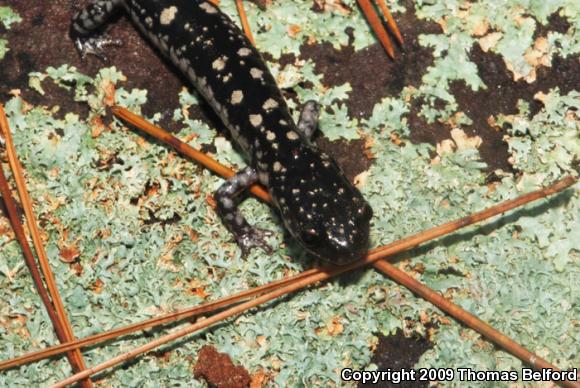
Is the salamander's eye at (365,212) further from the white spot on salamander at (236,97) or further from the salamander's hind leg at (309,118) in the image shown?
the white spot on salamander at (236,97)

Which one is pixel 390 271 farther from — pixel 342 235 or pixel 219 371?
pixel 219 371

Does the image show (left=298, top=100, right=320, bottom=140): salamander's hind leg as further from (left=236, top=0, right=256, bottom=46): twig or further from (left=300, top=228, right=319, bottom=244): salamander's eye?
(left=300, top=228, right=319, bottom=244): salamander's eye

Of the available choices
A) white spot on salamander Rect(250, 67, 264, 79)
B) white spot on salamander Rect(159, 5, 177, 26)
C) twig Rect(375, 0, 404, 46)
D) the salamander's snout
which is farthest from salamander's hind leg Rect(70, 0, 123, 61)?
the salamander's snout

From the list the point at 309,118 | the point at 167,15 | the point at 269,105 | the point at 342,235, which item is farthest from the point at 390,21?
the point at 342,235

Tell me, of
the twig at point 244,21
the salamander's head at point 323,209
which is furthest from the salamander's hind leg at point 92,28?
the salamander's head at point 323,209

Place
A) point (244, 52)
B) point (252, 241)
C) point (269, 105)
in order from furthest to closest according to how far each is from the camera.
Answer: point (244, 52) < point (269, 105) < point (252, 241)

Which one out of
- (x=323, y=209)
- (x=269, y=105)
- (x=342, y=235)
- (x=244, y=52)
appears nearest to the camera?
(x=342, y=235)
